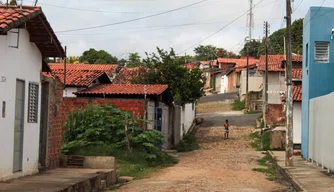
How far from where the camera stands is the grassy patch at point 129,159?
19047mm

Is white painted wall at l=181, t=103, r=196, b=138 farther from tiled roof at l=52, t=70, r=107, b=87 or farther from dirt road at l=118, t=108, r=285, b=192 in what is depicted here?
tiled roof at l=52, t=70, r=107, b=87

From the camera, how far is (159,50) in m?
34.4

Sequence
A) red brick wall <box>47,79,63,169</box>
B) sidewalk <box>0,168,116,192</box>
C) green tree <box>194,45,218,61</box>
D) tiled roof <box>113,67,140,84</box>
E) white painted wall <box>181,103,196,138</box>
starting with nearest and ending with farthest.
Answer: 1. sidewalk <box>0,168,116,192</box>
2. red brick wall <box>47,79,63,169</box>
3. white painted wall <box>181,103,196,138</box>
4. tiled roof <box>113,67,140,84</box>
5. green tree <box>194,45,218,61</box>

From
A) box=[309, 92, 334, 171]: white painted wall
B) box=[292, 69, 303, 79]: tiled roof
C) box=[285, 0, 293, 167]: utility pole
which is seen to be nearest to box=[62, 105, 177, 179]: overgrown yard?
box=[285, 0, 293, 167]: utility pole

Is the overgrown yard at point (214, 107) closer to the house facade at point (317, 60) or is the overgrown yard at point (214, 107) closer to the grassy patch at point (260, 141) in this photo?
the grassy patch at point (260, 141)

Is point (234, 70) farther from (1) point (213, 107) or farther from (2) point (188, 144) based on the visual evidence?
(2) point (188, 144)

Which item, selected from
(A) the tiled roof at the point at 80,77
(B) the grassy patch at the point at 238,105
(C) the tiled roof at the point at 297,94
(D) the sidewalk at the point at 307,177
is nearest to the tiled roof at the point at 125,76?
(A) the tiled roof at the point at 80,77

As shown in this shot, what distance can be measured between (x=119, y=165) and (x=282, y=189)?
6.94 meters

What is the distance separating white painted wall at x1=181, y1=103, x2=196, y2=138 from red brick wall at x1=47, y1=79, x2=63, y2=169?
20.2 meters

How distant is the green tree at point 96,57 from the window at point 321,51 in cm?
4611

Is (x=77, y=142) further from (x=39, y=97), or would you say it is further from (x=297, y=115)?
(x=297, y=115)

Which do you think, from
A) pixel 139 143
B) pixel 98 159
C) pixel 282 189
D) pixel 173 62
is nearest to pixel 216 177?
pixel 282 189

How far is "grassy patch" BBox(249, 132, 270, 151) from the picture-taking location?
30950mm

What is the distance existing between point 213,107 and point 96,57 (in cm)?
2245
